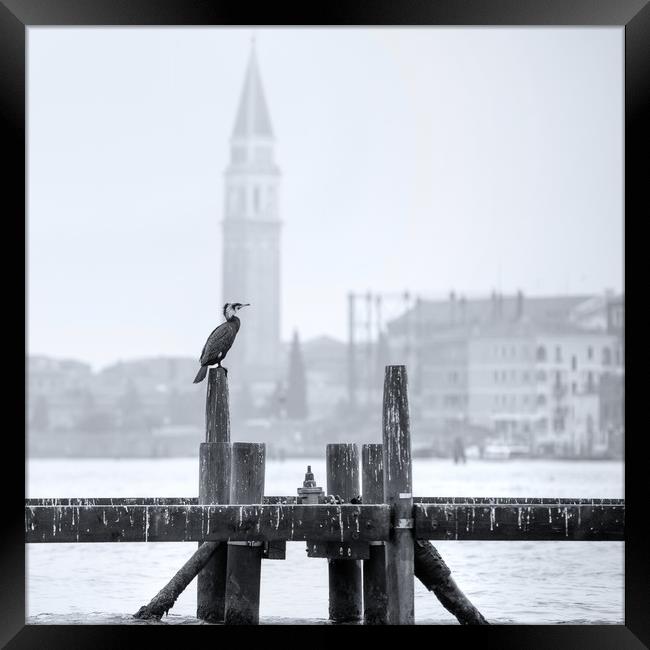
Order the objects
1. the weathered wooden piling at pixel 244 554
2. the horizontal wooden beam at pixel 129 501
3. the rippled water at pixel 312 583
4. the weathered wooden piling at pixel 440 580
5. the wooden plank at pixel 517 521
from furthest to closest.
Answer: the rippled water at pixel 312 583 < the horizontal wooden beam at pixel 129 501 < the weathered wooden piling at pixel 244 554 < the weathered wooden piling at pixel 440 580 < the wooden plank at pixel 517 521

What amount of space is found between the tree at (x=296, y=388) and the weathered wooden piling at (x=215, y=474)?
142739 millimetres

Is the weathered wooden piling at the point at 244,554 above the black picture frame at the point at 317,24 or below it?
below

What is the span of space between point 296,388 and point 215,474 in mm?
145697

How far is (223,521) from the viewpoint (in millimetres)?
11141

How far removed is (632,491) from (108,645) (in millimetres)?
3813

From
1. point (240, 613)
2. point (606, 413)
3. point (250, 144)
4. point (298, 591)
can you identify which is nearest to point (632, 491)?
point (240, 613)

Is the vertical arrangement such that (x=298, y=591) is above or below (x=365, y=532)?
below

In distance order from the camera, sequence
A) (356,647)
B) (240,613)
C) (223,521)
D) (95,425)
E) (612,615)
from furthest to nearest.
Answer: (95,425) < (612,615) < (240,613) < (223,521) < (356,647)

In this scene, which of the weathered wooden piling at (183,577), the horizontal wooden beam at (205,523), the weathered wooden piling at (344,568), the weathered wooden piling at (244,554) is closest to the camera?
the horizontal wooden beam at (205,523)

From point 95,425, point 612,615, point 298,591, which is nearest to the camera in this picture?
point 612,615

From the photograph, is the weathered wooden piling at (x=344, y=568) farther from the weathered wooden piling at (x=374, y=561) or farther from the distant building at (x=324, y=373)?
the distant building at (x=324, y=373)

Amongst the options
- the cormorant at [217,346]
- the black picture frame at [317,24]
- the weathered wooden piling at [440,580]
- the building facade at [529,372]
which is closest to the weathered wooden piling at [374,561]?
the weathered wooden piling at [440,580]

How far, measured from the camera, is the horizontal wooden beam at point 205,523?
10969 mm

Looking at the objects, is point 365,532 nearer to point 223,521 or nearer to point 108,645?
point 223,521
